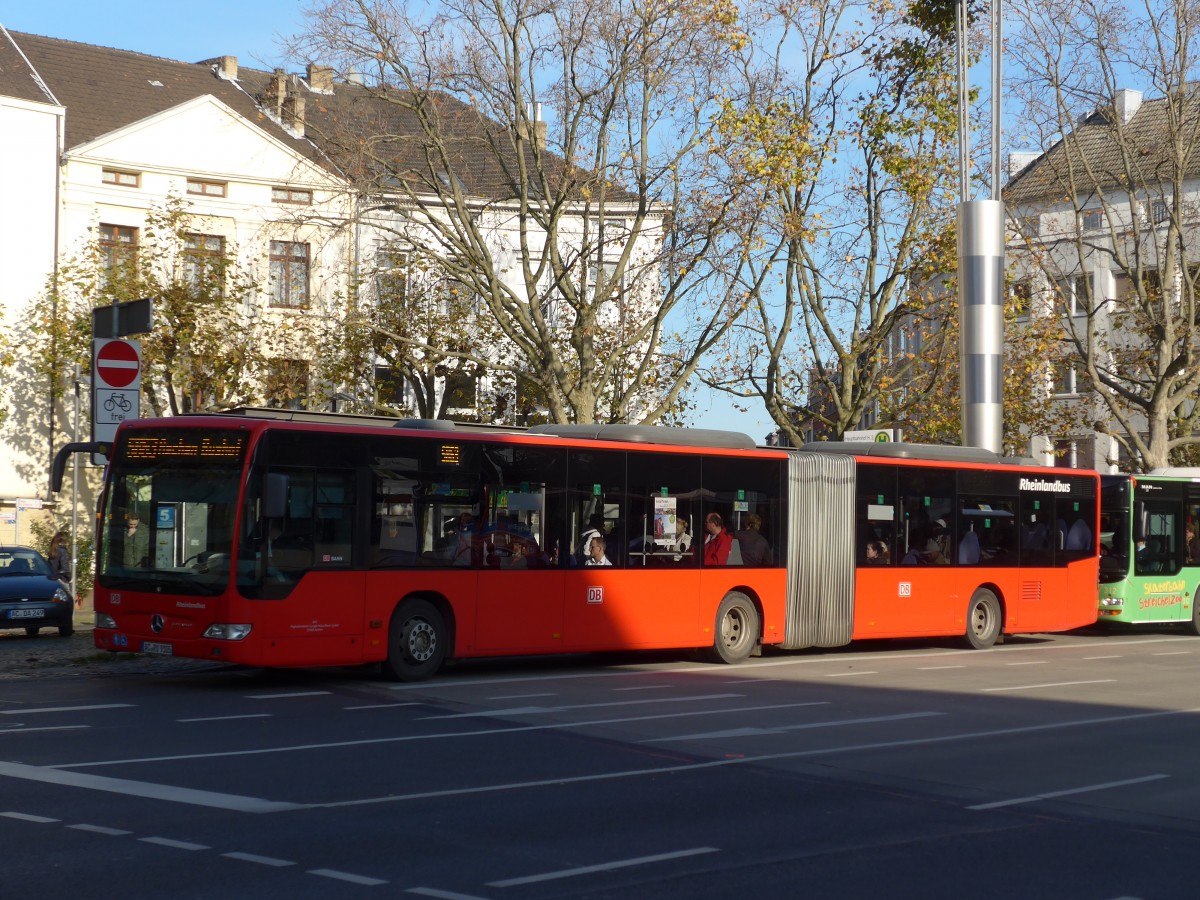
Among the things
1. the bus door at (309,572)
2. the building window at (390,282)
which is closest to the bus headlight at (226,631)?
the bus door at (309,572)

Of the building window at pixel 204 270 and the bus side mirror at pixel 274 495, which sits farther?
the building window at pixel 204 270

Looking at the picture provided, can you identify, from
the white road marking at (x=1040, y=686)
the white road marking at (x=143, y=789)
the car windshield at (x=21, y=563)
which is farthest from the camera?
the car windshield at (x=21, y=563)

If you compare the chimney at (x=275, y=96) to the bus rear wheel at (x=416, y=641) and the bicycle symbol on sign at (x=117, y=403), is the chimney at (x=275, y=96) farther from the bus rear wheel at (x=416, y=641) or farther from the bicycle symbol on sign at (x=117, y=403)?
the bus rear wheel at (x=416, y=641)

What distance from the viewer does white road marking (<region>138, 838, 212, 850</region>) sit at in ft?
26.7

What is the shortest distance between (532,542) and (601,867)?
11386mm

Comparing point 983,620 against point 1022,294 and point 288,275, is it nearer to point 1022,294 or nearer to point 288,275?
point 1022,294

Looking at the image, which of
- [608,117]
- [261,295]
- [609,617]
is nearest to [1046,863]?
[609,617]

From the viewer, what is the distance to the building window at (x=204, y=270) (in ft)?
128

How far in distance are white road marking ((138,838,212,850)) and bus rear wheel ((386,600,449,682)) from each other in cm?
927

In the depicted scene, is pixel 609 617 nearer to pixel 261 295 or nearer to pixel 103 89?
pixel 261 295

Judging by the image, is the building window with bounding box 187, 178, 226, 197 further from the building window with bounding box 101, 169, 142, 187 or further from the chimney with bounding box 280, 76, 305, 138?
the chimney with bounding box 280, 76, 305, 138

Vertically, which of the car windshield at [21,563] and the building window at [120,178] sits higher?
the building window at [120,178]

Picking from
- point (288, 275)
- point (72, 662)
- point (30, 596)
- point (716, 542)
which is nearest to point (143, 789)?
point (72, 662)

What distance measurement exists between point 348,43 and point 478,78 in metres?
2.56
